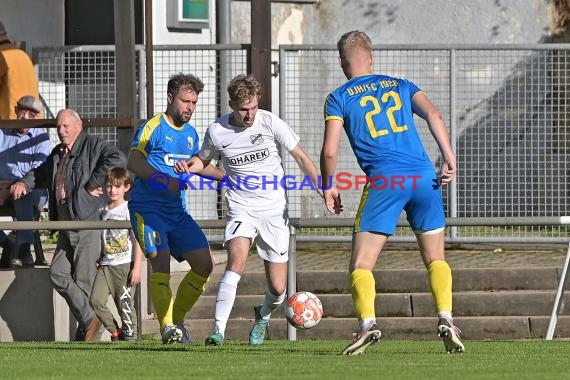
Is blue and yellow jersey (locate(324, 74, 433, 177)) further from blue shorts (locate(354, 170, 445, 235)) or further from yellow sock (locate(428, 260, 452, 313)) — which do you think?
yellow sock (locate(428, 260, 452, 313))

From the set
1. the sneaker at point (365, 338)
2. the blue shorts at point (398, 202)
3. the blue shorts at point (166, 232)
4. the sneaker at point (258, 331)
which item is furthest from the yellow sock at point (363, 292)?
the blue shorts at point (166, 232)

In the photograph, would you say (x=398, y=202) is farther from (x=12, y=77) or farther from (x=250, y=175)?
(x=12, y=77)

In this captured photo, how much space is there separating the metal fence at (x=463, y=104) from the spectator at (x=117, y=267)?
2.92m

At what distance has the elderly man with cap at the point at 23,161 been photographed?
1580 centimetres

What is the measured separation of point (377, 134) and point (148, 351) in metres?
2.29

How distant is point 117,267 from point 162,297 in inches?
86.5

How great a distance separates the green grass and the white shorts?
2.29 feet

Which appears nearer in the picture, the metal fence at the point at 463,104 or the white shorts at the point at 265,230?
the white shorts at the point at 265,230

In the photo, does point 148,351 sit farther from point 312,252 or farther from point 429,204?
point 312,252

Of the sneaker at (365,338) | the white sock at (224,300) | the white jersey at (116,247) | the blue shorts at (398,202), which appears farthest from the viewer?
the white jersey at (116,247)

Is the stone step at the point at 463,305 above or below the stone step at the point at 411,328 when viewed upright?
above

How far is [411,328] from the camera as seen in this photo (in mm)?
15922

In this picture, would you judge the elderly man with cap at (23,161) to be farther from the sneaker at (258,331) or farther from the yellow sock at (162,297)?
the sneaker at (258,331)

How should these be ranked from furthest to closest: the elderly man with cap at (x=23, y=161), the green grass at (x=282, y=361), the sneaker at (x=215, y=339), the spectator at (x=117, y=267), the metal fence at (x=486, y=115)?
1. the metal fence at (x=486, y=115)
2. the elderly man with cap at (x=23, y=161)
3. the spectator at (x=117, y=267)
4. the sneaker at (x=215, y=339)
5. the green grass at (x=282, y=361)
